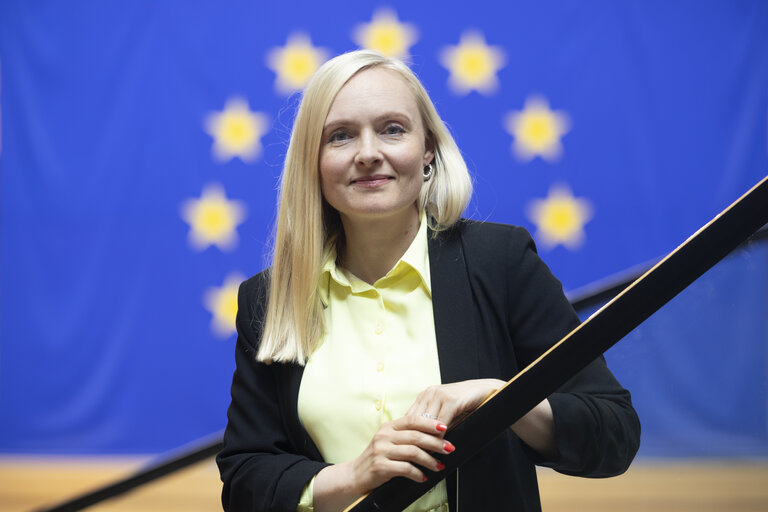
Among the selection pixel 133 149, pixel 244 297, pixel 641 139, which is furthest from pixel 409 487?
pixel 133 149

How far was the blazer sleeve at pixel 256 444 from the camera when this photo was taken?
1.18 meters

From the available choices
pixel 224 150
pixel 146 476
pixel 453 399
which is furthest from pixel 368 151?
pixel 224 150

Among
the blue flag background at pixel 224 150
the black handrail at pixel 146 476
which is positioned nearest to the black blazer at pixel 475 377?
the black handrail at pixel 146 476

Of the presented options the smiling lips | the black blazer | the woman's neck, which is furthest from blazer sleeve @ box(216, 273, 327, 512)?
the smiling lips

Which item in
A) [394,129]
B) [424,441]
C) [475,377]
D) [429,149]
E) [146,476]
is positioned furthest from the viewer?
[146,476]

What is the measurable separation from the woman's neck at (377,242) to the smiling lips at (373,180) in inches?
2.9

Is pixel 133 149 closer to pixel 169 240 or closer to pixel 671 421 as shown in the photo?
pixel 169 240

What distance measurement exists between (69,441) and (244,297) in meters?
3.41

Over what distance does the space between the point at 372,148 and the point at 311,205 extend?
0.54ft

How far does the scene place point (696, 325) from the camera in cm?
93

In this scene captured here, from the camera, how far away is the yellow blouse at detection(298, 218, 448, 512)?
1211mm

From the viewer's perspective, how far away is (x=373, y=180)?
125 cm

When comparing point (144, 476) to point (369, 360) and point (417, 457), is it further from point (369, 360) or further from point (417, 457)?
point (417, 457)

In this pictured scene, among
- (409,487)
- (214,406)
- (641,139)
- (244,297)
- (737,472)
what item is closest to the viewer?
(737,472)
